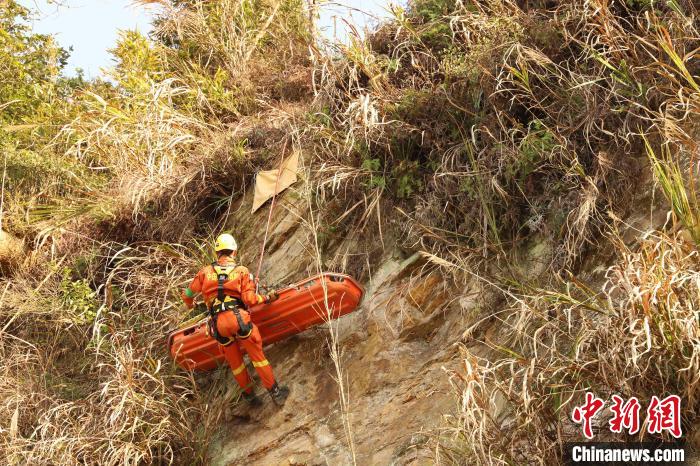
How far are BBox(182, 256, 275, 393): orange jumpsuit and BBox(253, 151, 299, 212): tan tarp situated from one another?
1296 mm

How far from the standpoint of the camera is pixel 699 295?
3.45 metres

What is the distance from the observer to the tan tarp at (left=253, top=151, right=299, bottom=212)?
6758 millimetres

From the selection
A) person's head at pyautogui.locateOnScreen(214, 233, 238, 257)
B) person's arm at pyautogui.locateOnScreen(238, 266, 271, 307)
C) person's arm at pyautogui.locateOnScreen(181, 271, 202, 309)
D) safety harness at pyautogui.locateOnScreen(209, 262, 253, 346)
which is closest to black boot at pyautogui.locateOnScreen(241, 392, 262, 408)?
safety harness at pyautogui.locateOnScreen(209, 262, 253, 346)

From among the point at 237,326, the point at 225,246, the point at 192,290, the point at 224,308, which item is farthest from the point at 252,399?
the point at 225,246

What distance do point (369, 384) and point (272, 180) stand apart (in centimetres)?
238

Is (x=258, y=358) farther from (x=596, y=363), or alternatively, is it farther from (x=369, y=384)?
(x=596, y=363)

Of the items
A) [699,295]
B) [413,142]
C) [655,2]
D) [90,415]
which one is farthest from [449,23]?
[90,415]

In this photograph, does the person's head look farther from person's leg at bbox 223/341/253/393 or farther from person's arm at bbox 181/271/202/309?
person's leg at bbox 223/341/253/393

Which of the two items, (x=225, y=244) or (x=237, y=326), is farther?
(x=225, y=244)

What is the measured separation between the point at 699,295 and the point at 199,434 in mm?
3707

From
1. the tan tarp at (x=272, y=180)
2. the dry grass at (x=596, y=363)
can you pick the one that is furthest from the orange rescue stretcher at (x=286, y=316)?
the dry grass at (x=596, y=363)

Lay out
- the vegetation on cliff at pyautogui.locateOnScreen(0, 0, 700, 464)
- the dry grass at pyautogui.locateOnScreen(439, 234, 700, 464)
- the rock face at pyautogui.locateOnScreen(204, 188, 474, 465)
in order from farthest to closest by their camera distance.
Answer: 1. the rock face at pyautogui.locateOnScreen(204, 188, 474, 465)
2. the vegetation on cliff at pyautogui.locateOnScreen(0, 0, 700, 464)
3. the dry grass at pyautogui.locateOnScreen(439, 234, 700, 464)

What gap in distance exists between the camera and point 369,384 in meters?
5.21

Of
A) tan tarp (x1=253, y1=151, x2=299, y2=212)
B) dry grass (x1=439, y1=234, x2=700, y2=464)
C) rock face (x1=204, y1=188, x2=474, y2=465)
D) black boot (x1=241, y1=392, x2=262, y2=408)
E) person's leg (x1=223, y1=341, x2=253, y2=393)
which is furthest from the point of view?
tan tarp (x1=253, y1=151, x2=299, y2=212)
